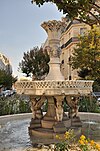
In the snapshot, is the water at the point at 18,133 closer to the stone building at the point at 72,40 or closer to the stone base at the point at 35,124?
the stone base at the point at 35,124

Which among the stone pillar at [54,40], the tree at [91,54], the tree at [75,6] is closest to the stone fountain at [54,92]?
the stone pillar at [54,40]

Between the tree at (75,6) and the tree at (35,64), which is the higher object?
the tree at (35,64)

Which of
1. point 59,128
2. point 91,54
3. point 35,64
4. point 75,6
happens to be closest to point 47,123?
point 59,128

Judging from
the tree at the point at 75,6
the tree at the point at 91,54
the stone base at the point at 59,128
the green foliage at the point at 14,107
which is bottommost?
the stone base at the point at 59,128

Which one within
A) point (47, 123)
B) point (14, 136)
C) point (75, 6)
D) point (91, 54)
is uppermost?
point (91, 54)

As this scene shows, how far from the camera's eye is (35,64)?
3584 cm

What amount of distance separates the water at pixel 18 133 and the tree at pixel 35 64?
80.2ft

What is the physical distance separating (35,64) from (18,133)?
2796 centimetres

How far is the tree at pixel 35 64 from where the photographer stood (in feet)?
115

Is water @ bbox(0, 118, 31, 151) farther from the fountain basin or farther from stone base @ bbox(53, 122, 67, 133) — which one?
stone base @ bbox(53, 122, 67, 133)

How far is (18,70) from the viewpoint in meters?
37.0

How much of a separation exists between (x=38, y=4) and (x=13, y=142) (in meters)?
3.63

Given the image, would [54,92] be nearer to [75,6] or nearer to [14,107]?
[75,6]

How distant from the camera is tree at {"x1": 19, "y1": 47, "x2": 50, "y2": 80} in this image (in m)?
35.1
